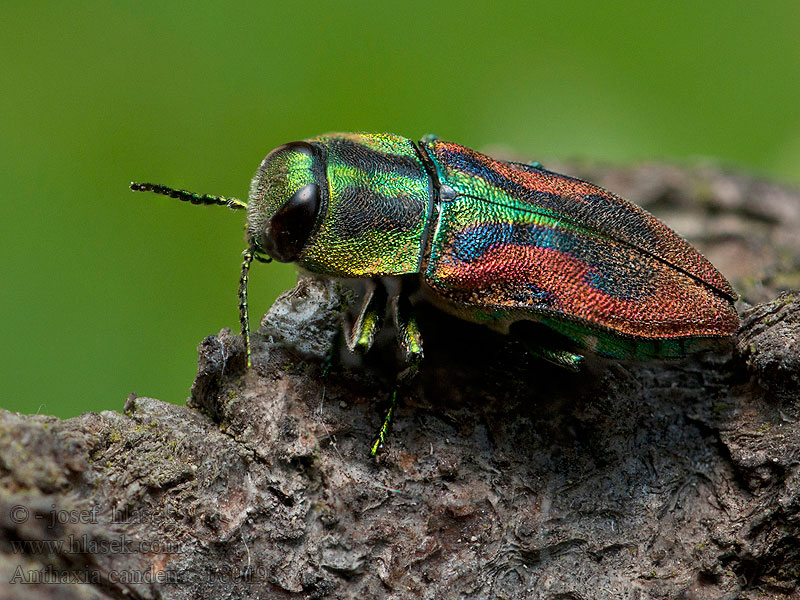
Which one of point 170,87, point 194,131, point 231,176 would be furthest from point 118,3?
point 231,176

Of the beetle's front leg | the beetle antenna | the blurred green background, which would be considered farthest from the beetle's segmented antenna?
the blurred green background

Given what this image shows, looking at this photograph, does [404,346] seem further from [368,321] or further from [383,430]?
[383,430]

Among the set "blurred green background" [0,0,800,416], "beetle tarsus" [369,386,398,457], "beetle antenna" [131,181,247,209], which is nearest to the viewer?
"beetle tarsus" [369,386,398,457]

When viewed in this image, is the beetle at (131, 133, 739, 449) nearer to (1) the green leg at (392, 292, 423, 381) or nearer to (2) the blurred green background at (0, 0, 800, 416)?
(1) the green leg at (392, 292, 423, 381)

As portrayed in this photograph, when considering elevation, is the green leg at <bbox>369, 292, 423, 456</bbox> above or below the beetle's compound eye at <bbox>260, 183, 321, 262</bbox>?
below

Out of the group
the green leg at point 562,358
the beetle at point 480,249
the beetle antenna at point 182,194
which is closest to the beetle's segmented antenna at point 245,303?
the beetle at point 480,249

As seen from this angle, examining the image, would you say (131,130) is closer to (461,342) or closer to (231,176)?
(231,176)

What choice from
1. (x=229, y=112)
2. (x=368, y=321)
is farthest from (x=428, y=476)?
(x=229, y=112)

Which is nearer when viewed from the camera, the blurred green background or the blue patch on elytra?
the blue patch on elytra
